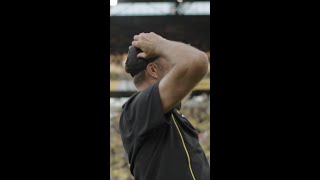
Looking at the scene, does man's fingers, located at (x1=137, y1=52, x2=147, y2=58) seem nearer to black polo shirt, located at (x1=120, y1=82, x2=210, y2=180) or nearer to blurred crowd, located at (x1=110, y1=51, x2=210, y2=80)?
black polo shirt, located at (x1=120, y1=82, x2=210, y2=180)

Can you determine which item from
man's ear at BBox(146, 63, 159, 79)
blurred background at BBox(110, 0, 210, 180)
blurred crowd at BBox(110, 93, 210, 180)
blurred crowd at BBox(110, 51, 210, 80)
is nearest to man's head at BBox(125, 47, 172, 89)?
man's ear at BBox(146, 63, 159, 79)

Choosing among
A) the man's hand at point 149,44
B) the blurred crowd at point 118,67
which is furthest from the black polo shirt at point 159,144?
the blurred crowd at point 118,67

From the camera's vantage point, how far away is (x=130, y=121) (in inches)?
60.6

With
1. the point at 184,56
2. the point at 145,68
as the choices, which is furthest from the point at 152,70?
the point at 184,56

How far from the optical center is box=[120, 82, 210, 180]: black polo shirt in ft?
4.79

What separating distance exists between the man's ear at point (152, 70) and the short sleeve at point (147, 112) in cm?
11

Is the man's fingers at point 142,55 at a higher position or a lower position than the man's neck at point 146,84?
higher

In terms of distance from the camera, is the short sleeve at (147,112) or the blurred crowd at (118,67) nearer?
the short sleeve at (147,112)

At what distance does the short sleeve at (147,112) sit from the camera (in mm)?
1452

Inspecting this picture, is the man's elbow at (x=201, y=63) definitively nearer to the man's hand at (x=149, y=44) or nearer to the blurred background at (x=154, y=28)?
the man's hand at (x=149, y=44)

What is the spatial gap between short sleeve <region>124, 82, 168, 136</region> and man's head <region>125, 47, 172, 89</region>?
0.10 metres

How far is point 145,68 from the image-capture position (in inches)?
63.1

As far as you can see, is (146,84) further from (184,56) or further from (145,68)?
(184,56)
